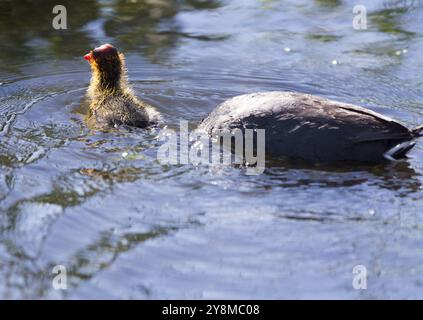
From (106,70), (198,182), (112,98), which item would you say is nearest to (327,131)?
(198,182)

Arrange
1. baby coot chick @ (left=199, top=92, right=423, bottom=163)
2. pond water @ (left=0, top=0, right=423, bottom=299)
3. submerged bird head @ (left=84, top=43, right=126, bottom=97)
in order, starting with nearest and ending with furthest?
1. pond water @ (left=0, top=0, right=423, bottom=299)
2. baby coot chick @ (left=199, top=92, right=423, bottom=163)
3. submerged bird head @ (left=84, top=43, right=126, bottom=97)

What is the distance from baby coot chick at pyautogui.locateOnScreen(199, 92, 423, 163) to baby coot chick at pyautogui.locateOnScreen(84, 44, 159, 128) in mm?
1119

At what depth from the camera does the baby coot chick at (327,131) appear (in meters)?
5.71

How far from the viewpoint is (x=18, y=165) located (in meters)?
5.67

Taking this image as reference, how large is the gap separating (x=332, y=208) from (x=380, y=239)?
47 cm

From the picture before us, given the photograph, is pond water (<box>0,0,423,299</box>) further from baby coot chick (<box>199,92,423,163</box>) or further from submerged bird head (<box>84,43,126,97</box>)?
submerged bird head (<box>84,43,126,97</box>)

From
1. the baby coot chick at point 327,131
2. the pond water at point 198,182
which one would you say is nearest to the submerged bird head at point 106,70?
the pond water at point 198,182

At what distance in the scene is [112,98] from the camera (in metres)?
7.01

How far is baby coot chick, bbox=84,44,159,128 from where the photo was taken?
6680 millimetres

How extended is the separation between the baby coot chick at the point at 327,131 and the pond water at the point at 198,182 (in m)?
0.15

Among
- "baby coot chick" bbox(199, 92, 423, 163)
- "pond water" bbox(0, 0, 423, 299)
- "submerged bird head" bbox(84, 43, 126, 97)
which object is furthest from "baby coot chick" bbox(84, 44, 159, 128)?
"baby coot chick" bbox(199, 92, 423, 163)

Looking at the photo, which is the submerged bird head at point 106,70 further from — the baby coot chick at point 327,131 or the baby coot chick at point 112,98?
the baby coot chick at point 327,131

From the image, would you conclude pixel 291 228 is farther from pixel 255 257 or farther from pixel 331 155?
pixel 331 155
